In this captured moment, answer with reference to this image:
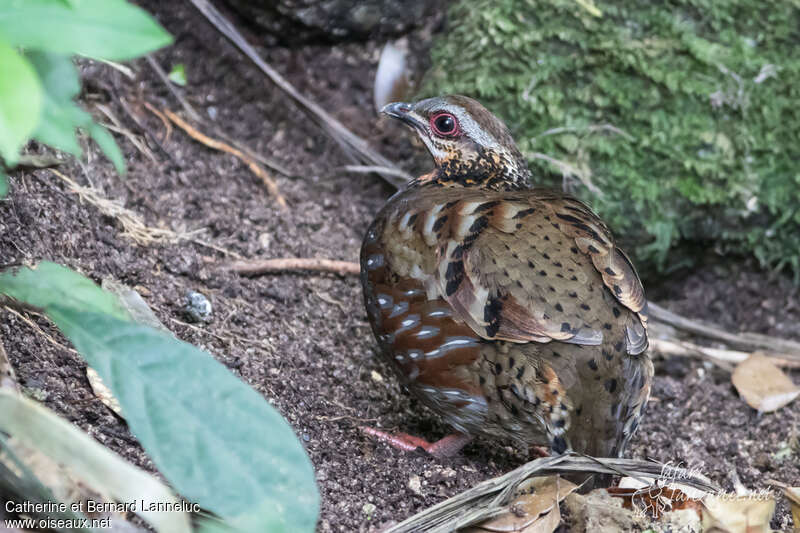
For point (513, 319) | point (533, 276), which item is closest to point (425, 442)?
point (513, 319)

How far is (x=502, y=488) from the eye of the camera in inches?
98.3

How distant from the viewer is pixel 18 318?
271 centimetres

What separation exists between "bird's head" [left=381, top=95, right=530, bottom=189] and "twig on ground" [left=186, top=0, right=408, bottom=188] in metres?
0.88

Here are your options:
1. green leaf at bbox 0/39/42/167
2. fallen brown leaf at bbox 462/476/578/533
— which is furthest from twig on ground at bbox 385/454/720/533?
green leaf at bbox 0/39/42/167

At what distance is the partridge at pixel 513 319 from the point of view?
2.92m

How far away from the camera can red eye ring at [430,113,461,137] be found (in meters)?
3.94

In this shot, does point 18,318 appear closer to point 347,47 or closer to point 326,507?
point 326,507

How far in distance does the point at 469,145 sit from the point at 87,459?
8.90ft

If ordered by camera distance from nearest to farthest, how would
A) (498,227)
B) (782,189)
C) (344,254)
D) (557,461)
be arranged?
(557,461)
(498,227)
(344,254)
(782,189)

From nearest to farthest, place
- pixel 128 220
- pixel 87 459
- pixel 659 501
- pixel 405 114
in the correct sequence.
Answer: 1. pixel 87 459
2. pixel 659 501
3. pixel 128 220
4. pixel 405 114

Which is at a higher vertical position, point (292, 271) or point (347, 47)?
point (347, 47)

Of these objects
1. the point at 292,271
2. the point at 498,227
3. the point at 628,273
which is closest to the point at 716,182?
the point at 628,273

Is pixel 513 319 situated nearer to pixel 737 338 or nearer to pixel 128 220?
pixel 128 220

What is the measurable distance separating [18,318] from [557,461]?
6.37 ft
